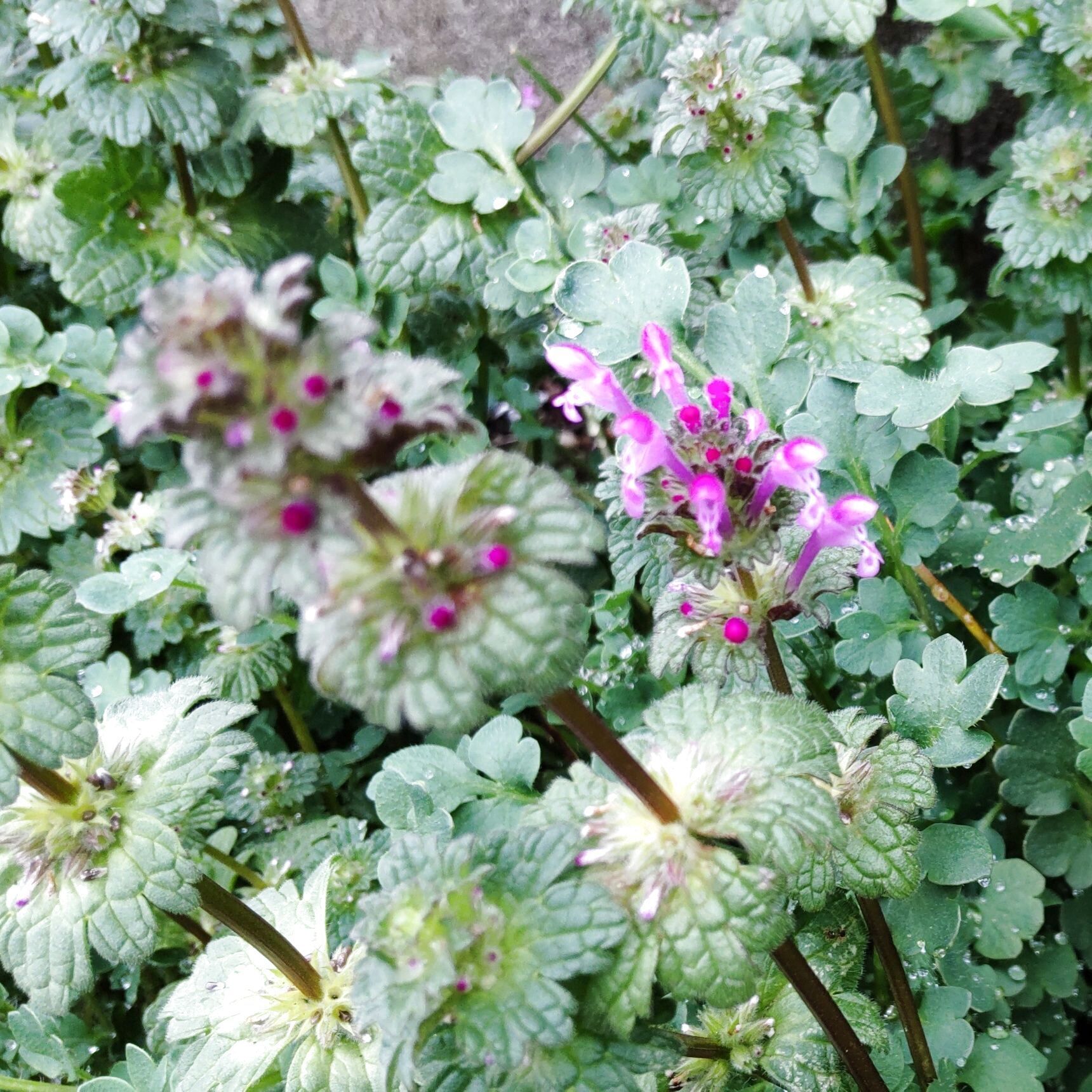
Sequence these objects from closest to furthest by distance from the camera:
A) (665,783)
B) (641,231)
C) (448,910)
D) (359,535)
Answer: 1. (359,535)
2. (448,910)
3. (665,783)
4. (641,231)

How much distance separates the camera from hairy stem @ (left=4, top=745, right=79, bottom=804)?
930 mm

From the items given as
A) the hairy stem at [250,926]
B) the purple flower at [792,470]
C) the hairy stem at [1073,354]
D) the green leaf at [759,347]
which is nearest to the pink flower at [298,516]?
the purple flower at [792,470]

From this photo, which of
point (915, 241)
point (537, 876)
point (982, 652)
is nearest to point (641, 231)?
point (915, 241)

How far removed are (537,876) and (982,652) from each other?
0.93 m

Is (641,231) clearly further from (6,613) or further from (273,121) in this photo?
(6,613)

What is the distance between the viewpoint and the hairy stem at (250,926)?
99 cm

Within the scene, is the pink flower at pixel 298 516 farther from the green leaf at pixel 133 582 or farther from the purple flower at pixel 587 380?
the green leaf at pixel 133 582

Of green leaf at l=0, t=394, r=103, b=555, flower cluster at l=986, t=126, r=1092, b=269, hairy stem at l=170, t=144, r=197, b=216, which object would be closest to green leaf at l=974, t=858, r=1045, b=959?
flower cluster at l=986, t=126, r=1092, b=269

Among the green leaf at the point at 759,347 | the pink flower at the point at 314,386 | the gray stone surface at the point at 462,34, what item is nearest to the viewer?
the pink flower at the point at 314,386

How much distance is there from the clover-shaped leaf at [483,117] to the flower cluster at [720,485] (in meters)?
0.76

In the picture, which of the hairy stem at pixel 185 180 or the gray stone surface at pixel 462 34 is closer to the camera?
the hairy stem at pixel 185 180

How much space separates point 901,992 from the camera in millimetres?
1078

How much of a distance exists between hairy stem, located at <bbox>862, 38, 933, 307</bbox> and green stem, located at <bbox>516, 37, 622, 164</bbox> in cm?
41

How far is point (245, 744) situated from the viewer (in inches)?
41.3
